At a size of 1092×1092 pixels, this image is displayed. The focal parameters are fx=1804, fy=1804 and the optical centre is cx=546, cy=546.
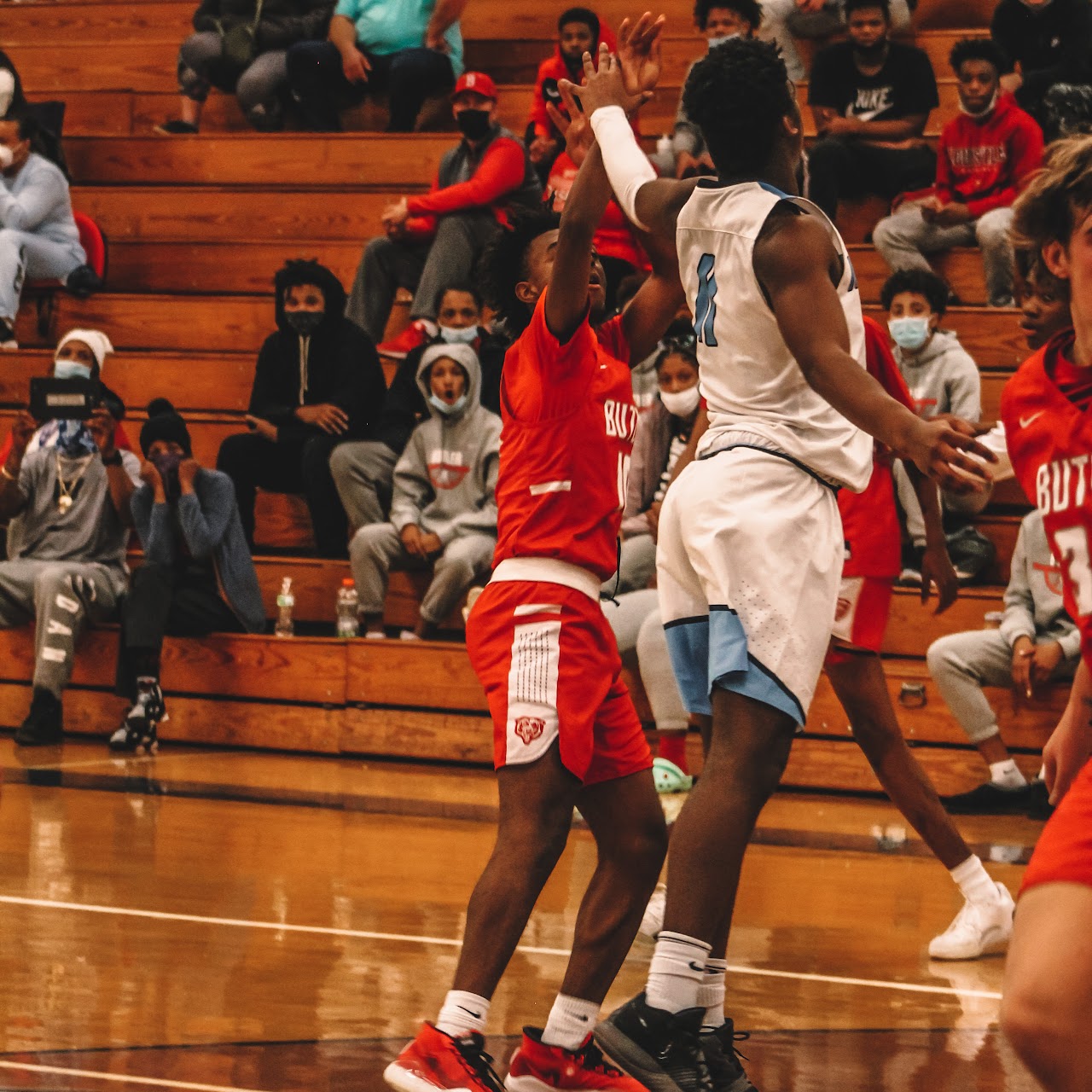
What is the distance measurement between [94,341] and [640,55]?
19.9 feet

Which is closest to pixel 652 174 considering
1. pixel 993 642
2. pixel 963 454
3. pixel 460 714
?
pixel 963 454

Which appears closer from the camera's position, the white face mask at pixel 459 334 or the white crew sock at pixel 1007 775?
the white crew sock at pixel 1007 775

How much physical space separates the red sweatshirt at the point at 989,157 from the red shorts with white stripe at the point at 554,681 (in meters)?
5.90

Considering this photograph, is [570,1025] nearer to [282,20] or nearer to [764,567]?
[764,567]

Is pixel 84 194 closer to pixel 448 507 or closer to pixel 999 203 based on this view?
pixel 448 507

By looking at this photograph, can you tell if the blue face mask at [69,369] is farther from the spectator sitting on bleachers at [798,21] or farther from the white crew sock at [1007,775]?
Result: the white crew sock at [1007,775]

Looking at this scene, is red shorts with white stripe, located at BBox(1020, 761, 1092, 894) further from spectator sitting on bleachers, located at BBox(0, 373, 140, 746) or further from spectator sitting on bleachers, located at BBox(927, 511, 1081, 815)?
spectator sitting on bleachers, located at BBox(0, 373, 140, 746)

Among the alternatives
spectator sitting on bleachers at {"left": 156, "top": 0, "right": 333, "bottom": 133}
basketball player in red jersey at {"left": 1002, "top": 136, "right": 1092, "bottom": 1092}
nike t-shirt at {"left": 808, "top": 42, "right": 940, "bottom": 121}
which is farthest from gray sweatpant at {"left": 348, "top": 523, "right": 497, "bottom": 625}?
basketball player in red jersey at {"left": 1002, "top": 136, "right": 1092, "bottom": 1092}

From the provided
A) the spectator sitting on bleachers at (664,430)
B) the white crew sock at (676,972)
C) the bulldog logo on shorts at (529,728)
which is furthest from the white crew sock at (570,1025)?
the spectator sitting on bleachers at (664,430)

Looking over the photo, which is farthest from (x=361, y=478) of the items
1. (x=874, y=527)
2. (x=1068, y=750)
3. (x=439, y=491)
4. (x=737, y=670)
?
(x=1068, y=750)

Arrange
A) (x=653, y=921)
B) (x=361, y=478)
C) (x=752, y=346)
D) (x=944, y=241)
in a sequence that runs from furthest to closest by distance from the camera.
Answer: (x=944, y=241)
(x=361, y=478)
(x=653, y=921)
(x=752, y=346)

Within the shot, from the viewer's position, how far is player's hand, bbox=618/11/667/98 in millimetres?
3604

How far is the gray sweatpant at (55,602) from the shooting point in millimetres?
7934

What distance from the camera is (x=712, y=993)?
343 centimetres
